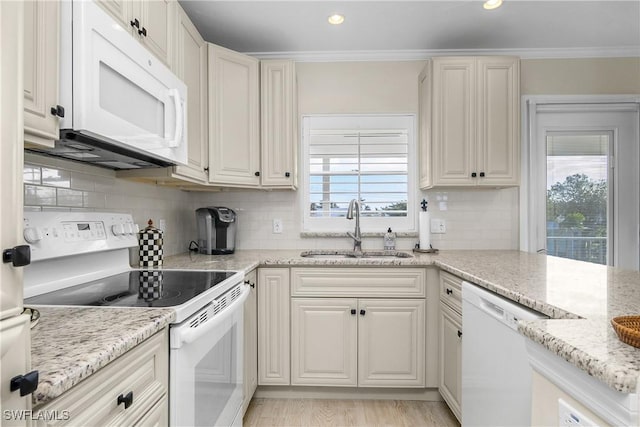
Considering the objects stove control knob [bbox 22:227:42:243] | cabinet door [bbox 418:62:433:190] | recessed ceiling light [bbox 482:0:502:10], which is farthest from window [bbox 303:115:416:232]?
stove control knob [bbox 22:227:42:243]

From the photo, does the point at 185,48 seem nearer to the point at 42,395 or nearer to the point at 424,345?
the point at 42,395

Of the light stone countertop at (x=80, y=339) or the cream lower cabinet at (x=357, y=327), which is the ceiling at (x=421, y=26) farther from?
the light stone countertop at (x=80, y=339)

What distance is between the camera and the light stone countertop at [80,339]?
0.57 meters

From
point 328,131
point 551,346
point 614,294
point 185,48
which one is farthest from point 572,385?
point 328,131

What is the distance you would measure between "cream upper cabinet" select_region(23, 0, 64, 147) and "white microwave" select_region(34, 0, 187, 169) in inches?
1.1

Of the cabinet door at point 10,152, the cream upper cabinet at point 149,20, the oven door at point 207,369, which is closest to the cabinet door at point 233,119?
the cream upper cabinet at point 149,20

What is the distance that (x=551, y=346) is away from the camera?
2.21ft

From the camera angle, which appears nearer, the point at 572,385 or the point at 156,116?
the point at 572,385

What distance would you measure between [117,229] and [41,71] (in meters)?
0.82

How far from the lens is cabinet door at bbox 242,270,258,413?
189cm

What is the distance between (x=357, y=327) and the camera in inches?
82.9

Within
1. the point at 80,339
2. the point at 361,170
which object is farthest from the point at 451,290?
the point at 80,339

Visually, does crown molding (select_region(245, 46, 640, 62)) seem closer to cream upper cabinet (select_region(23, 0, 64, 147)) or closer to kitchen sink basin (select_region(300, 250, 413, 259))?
kitchen sink basin (select_region(300, 250, 413, 259))

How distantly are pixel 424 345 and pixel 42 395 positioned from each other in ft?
6.51
